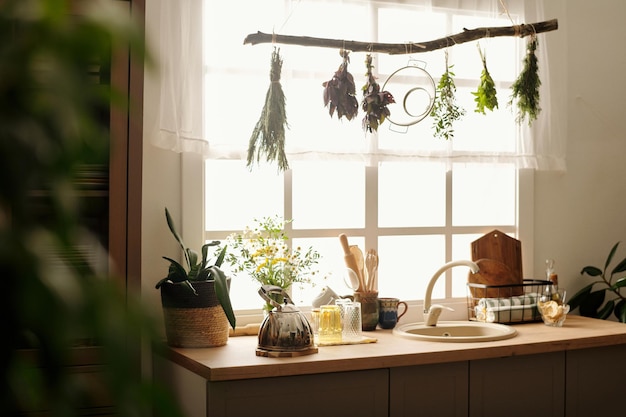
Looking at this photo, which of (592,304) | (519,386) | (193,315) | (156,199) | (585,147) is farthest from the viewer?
(585,147)

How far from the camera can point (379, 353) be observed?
2840 mm

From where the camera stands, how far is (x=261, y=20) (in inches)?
136

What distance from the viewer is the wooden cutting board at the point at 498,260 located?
382 cm

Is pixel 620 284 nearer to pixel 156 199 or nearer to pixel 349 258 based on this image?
pixel 349 258

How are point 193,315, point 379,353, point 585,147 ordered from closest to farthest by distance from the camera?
point 379,353 < point 193,315 < point 585,147

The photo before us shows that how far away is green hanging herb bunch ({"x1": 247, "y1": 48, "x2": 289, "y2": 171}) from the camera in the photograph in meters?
3.14

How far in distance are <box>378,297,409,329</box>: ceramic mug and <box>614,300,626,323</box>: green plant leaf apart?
3.90ft

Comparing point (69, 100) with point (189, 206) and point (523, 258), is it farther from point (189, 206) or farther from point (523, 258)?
point (523, 258)

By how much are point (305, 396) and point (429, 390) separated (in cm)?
51

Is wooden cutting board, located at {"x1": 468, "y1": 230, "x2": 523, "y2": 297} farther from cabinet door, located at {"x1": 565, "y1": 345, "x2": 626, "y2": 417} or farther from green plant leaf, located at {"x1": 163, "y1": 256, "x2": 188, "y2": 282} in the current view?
green plant leaf, located at {"x1": 163, "y1": 256, "x2": 188, "y2": 282}

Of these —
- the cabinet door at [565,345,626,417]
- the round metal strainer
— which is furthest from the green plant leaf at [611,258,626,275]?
the round metal strainer

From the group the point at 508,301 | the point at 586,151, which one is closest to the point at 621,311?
the point at 508,301

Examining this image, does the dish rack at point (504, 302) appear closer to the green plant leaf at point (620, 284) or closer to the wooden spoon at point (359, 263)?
the green plant leaf at point (620, 284)

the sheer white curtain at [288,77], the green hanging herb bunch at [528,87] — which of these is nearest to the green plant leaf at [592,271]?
the sheer white curtain at [288,77]
